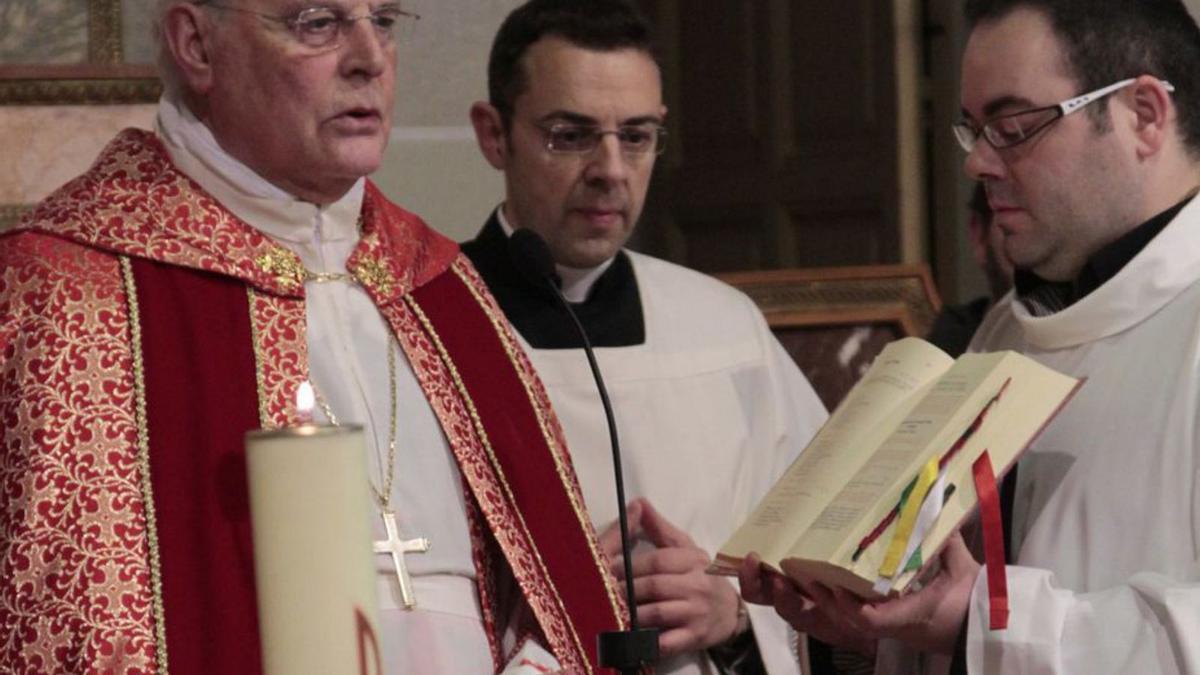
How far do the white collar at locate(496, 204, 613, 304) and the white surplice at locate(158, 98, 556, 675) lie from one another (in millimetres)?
1044

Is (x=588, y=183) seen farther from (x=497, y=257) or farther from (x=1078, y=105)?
(x=1078, y=105)

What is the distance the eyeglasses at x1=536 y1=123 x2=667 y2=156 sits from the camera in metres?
4.28

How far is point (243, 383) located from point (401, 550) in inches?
14.2

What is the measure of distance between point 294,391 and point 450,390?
0.33 metres

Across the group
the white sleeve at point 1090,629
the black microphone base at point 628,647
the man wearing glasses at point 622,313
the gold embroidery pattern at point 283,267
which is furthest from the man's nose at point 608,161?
the black microphone base at point 628,647

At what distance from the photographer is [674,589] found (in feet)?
12.6

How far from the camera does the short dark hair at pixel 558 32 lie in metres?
4.39

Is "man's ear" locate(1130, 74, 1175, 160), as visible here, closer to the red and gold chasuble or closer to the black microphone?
the black microphone

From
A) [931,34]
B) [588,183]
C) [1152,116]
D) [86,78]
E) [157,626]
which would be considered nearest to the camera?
[157,626]

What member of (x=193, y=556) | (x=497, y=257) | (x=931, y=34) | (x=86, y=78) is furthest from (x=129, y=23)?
(x=931, y=34)

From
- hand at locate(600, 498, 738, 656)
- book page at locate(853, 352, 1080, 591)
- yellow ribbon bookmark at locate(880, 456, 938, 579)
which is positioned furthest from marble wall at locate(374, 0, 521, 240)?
yellow ribbon bookmark at locate(880, 456, 938, 579)

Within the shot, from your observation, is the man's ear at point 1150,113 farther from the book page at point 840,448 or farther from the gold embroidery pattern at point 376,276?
the gold embroidery pattern at point 376,276

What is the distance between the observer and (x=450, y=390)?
134 inches

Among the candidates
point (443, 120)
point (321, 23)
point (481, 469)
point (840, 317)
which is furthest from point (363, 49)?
point (443, 120)
